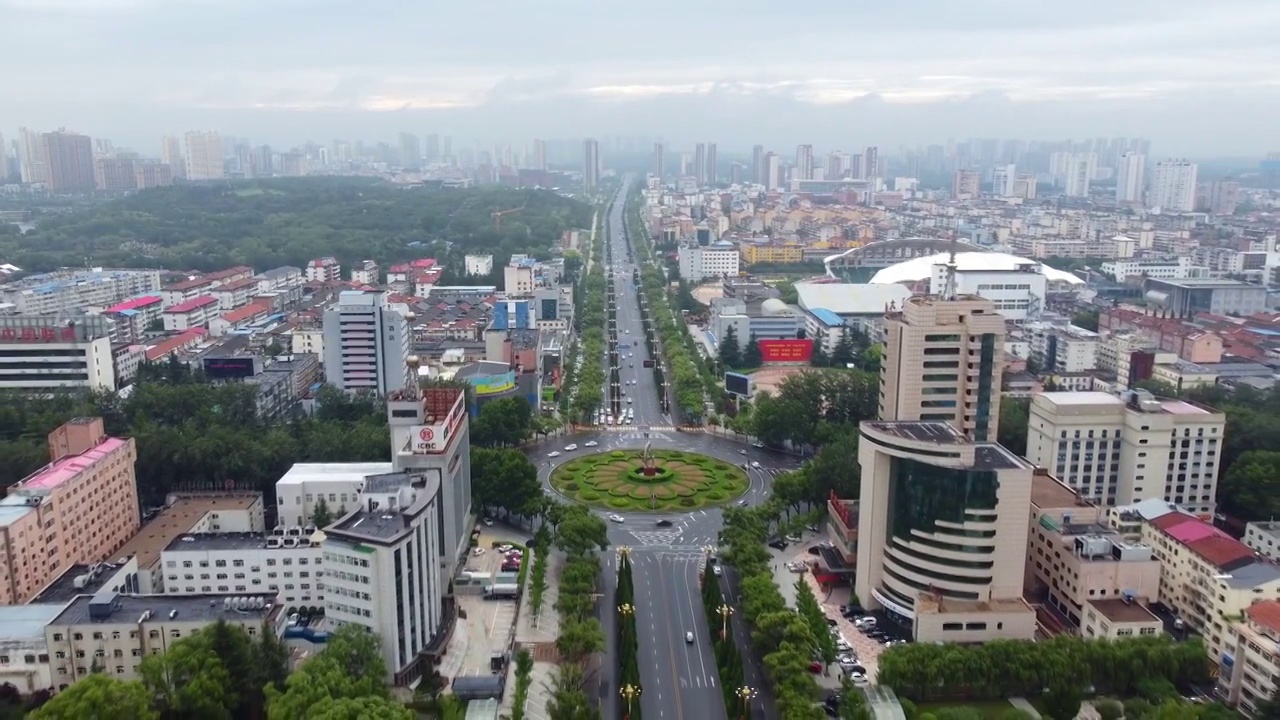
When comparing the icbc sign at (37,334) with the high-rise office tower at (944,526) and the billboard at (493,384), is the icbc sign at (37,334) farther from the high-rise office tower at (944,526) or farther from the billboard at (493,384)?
the high-rise office tower at (944,526)

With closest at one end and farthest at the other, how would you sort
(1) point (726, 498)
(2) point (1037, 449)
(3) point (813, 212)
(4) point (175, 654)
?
(4) point (175, 654) → (2) point (1037, 449) → (1) point (726, 498) → (3) point (813, 212)

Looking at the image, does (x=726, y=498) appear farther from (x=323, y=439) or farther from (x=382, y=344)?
(x=382, y=344)

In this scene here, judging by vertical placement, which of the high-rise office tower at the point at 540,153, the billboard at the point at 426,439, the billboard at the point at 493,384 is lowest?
the billboard at the point at 493,384

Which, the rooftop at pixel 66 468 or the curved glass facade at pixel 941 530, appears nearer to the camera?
the curved glass facade at pixel 941 530

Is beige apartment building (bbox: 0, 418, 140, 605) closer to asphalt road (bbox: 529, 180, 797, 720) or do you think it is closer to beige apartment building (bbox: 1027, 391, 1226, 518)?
asphalt road (bbox: 529, 180, 797, 720)

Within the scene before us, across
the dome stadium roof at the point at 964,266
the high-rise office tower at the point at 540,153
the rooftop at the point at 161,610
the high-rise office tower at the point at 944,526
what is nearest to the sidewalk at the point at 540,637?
the rooftop at the point at 161,610

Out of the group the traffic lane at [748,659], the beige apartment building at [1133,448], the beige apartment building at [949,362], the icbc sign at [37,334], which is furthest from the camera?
the icbc sign at [37,334]

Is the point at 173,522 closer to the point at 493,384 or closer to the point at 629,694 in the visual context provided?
the point at 629,694

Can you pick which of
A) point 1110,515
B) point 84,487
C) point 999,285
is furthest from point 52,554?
point 999,285
